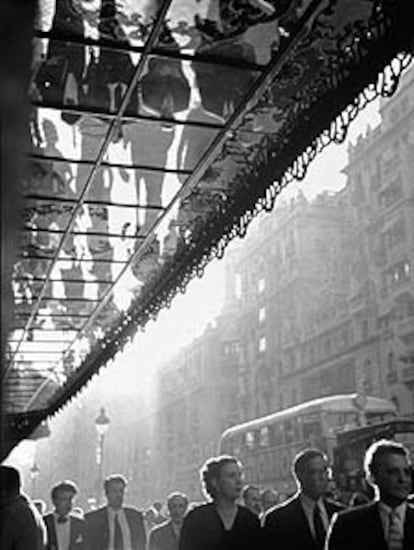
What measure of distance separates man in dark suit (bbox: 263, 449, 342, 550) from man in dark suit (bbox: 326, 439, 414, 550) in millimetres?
Answer: 944

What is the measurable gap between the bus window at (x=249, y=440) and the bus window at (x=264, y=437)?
0.78 meters

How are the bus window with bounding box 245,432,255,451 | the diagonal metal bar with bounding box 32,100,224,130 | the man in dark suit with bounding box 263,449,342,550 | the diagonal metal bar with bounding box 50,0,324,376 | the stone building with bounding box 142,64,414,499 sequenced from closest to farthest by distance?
the diagonal metal bar with bounding box 50,0,324,376
the diagonal metal bar with bounding box 32,100,224,130
the man in dark suit with bounding box 263,449,342,550
the bus window with bounding box 245,432,255,451
the stone building with bounding box 142,64,414,499

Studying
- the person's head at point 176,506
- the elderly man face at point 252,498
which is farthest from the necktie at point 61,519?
the elderly man face at point 252,498

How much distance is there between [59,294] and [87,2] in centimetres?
546

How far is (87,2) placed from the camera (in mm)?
3498

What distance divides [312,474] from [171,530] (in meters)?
3.46

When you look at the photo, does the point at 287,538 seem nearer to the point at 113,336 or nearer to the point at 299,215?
the point at 113,336

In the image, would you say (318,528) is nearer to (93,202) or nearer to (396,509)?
(396,509)

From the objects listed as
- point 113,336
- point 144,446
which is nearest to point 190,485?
point 144,446

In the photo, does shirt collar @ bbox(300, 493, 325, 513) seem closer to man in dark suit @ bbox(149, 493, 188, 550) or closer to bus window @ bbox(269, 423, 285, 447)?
man in dark suit @ bbox(149, 493, 188, 550)

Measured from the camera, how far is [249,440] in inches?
1117

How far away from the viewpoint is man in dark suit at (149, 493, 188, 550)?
26.2ft

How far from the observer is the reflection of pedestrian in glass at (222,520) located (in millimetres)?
5082

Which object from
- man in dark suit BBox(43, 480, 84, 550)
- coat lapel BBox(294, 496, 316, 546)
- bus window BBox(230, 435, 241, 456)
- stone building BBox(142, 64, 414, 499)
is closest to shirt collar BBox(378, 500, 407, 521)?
coat lapel BBox(294, 496, 316, 546)
